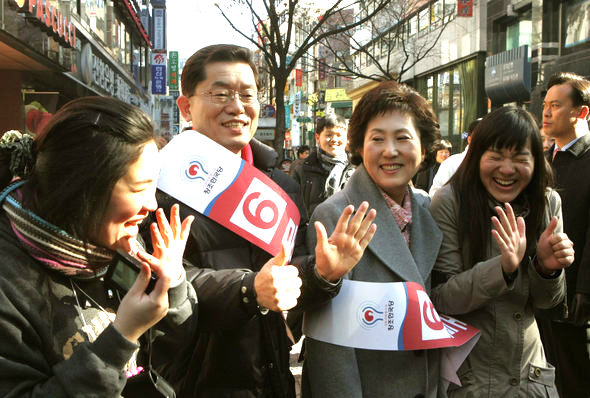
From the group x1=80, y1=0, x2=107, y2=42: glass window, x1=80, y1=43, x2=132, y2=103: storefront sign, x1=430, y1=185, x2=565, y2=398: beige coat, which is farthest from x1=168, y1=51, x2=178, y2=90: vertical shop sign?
x1=430, y1=185, x2=565, y2=398: beige coat

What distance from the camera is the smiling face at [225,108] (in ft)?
7.54

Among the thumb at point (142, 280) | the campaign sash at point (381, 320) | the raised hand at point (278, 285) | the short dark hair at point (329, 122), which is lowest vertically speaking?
the campaign sash at point (381, 320)

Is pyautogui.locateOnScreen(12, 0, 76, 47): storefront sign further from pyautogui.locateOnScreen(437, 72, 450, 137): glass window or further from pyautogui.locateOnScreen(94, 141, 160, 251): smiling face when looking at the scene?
pyautogui.locateOnScreen(437, 72, 450, 137): glass window

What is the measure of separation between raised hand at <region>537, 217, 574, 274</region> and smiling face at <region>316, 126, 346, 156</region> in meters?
4.02

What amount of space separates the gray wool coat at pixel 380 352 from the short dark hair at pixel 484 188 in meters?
Answer: 0.18

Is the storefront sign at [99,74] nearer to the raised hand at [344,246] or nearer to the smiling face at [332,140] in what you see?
the smiling face at [332,140]

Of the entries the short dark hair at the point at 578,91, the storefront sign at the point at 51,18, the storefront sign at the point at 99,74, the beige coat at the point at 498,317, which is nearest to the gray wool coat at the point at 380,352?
the beige coat at the point at 498,317

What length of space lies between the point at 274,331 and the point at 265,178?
0.63 metres

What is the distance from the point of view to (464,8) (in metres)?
19.7

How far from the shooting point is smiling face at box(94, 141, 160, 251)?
147cm

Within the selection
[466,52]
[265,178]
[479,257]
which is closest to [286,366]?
[265,178]

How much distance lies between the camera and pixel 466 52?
21.0 m

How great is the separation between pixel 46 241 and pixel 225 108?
1.10 metres

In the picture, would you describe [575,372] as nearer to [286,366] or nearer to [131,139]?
[286,366]
